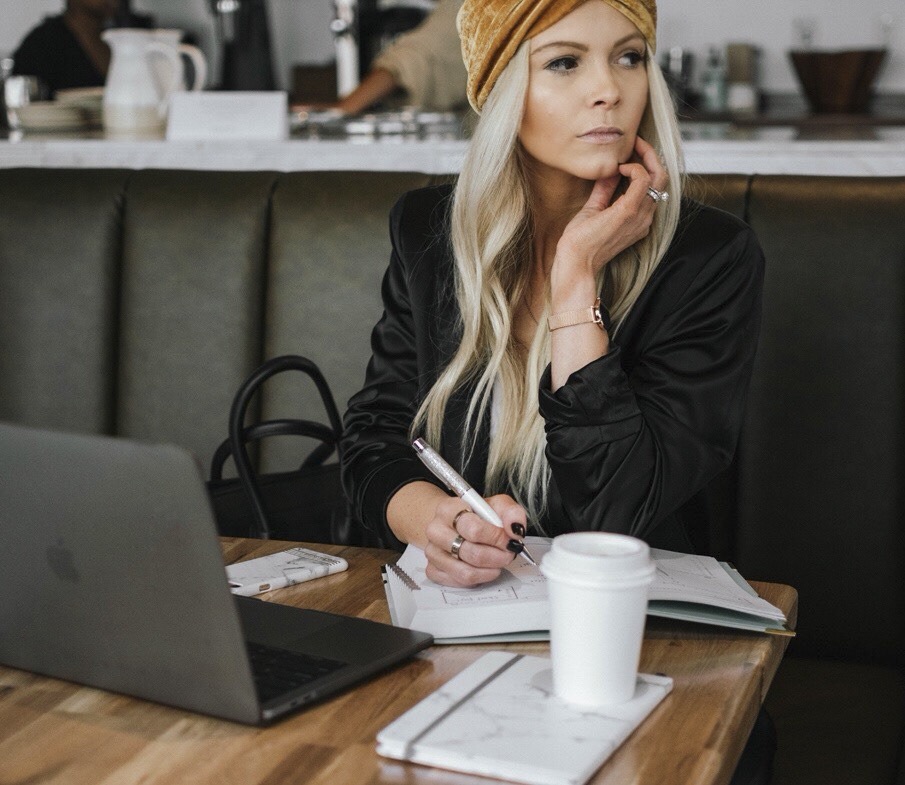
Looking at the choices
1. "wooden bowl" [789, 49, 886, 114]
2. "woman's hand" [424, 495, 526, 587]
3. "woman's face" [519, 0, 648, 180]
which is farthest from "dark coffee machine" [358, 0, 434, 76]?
"woman's hand" [424, 495, 526, 587]

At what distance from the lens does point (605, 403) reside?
47.5 inches

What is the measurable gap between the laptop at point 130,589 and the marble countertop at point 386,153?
129 centimetres

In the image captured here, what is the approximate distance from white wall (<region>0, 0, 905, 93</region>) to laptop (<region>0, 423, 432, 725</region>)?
13.7 feet

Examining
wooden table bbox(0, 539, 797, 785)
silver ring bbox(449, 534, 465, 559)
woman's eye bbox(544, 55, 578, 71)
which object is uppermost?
woman's eye bbox(544, 55, 578, 71)

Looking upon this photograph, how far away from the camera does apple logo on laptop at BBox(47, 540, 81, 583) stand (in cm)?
80

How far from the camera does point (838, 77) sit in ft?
13.6

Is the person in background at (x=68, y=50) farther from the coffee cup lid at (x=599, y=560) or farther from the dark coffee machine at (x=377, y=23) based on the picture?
the coffee cup lid at (x=599, y=560)

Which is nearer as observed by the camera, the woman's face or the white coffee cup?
the white coffee cup

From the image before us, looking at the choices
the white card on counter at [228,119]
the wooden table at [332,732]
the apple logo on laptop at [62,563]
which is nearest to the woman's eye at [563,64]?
the wooden table at [332,732]

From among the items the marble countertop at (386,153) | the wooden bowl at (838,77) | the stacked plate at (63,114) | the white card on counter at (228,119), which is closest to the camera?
the marble countertop at (386,153)

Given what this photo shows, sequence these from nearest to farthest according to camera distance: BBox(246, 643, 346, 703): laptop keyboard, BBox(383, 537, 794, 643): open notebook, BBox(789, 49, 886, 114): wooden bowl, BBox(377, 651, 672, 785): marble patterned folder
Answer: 1. BBox(377, 651, 672, 785): marble patterned folder
2. BBox(246, 643, 346, 703): laptop keyboard
3. BBox(383, 537, 794, 643): open notebook
4. BBox(789, 49, 886, 114): wooden bowl

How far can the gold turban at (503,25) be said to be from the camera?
131cm

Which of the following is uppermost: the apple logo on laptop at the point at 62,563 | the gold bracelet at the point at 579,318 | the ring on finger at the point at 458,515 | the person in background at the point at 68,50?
the person in background at the point at 68,50

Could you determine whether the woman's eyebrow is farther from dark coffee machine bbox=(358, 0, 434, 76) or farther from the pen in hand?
dark coffee machine bbox=(358, 0, 434, 76)
